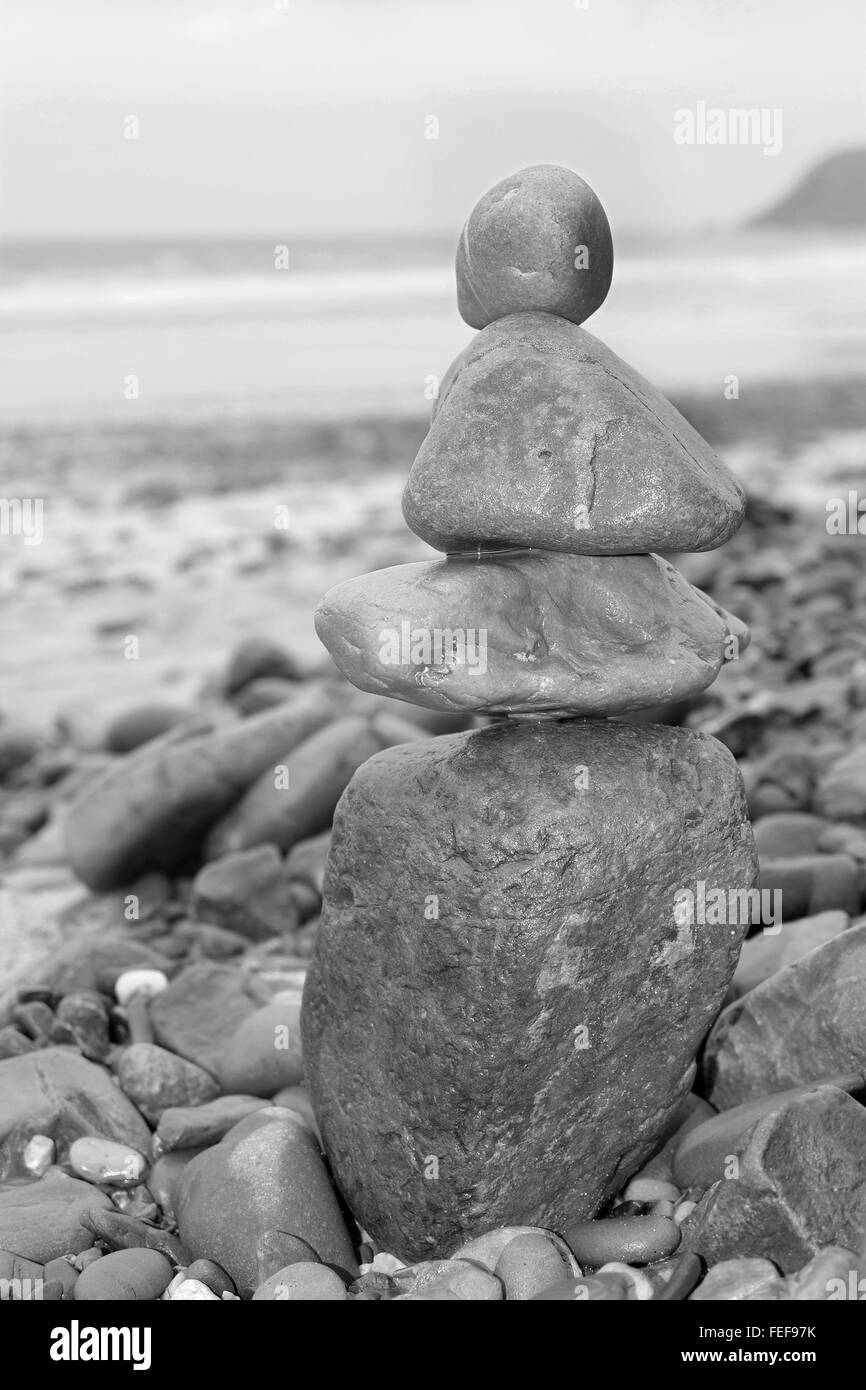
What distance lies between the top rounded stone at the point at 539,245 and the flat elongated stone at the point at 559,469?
0.83ft

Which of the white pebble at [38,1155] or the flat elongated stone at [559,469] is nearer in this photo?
the flat elongated stone at [559,469]

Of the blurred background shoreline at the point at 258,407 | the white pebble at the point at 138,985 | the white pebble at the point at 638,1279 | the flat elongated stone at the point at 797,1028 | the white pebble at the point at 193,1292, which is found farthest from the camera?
the blurred background shoreline at the point at 258,407

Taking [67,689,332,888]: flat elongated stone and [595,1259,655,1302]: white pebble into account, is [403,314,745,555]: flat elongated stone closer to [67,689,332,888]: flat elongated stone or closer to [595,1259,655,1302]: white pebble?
[595,1259,655,1302]: white pebble

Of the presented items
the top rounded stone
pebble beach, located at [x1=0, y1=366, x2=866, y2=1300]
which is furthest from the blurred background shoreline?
pebble beach, located at [x1=0, y1=366, x2=866, y2=1300]

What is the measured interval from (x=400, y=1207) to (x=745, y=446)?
19436 millimetres

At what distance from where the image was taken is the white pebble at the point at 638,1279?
3598 mm

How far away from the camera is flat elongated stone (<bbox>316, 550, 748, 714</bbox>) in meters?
3.62

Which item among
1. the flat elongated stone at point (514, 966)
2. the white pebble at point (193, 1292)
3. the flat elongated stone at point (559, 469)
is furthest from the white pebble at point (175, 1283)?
the flat elongated stone at point (559, 469)

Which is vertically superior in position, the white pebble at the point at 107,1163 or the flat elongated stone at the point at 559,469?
the flat elongated stone at the point at 559,469

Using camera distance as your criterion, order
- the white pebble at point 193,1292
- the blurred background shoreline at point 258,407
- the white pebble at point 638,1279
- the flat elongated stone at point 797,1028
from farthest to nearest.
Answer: the blurred background shoreline at point 258,407, the flat elongated stone at point 797,1028, the white pebble at point 193,1292, the white pebble at point 638,1279

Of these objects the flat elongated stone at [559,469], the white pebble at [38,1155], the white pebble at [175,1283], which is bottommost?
the white pebble at [175,1283]

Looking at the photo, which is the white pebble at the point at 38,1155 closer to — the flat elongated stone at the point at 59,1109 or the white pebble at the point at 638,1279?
the flat elongated stone at the point at 59,1109

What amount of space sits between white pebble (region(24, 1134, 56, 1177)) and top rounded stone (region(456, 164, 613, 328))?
297 centimetres
